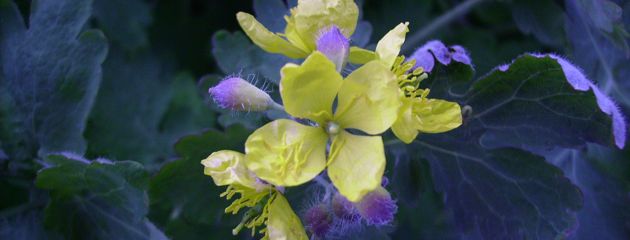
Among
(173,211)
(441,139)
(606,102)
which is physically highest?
(606,102)

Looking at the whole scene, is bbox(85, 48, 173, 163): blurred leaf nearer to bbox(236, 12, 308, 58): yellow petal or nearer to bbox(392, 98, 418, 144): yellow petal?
bbox(236, 12, 308, 58): yellow petal

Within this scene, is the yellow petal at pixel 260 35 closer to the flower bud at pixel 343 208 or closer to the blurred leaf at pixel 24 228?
the flower bud at pixel 343 208

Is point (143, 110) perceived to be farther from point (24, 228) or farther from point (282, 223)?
point (282, 223)

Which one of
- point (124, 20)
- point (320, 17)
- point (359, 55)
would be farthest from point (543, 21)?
point (124, 20)

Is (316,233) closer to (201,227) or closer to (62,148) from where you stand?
(201,227)

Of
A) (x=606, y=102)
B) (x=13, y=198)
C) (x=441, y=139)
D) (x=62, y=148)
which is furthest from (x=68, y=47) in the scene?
(x=606, y=102)

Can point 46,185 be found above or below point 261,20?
below

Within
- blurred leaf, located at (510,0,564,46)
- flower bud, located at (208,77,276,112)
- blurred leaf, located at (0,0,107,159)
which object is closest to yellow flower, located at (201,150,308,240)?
flower bud, located at (208,77,276,112)
